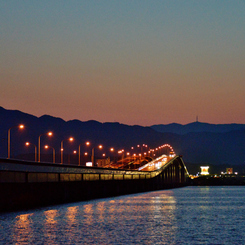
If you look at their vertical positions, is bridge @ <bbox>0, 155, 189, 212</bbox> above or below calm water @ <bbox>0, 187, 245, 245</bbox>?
above

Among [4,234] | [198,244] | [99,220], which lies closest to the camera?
[198,244]

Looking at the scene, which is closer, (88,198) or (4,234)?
(4,234)

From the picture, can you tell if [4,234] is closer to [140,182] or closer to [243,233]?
[243,233]

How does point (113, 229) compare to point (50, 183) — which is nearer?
point (113, 229)

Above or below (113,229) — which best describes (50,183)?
above

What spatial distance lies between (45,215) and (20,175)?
30.2 feet

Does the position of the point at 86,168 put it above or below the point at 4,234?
above

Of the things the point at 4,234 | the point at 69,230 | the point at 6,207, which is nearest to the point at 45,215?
the point at 6,207

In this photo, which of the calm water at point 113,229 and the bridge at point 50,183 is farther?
the bridge at point 50,183

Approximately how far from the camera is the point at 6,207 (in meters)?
69.9

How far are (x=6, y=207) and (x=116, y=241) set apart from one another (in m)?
28.3

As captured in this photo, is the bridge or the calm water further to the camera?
the bridge

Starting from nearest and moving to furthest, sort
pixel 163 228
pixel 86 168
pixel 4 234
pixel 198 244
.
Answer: pixel 198 244
pixel 4 234
pixel 163 228
pixel 86 168

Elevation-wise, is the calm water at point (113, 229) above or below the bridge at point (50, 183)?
below
